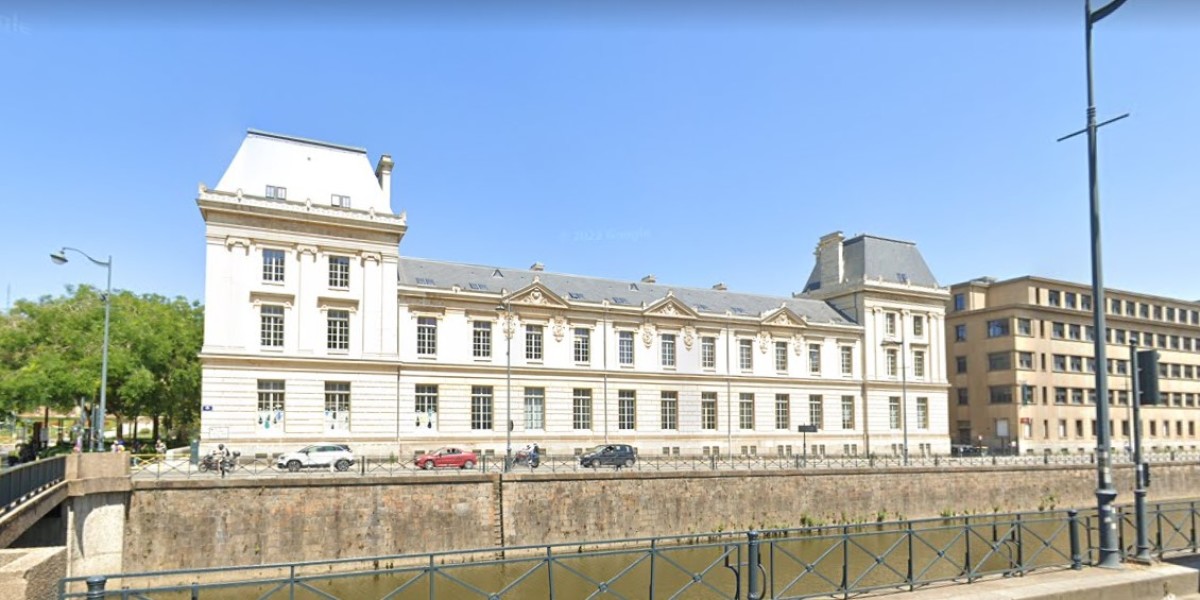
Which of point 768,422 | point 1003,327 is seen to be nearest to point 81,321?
point 768,422

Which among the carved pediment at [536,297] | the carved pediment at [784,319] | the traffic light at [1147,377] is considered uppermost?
the carved pediment at [536,297]

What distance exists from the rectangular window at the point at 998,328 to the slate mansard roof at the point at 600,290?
14593 mm

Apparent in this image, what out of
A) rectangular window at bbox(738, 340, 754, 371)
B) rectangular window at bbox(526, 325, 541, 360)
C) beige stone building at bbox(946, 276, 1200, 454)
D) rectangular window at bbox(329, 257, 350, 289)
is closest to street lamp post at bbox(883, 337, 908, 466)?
beige stone building at bbox(946, 276, 1200, 454)

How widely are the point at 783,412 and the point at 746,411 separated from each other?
328 cm

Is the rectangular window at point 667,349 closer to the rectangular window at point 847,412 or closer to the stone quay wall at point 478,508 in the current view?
the rectangular window at point 847,412

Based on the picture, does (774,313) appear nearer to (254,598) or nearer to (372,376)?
(372,376)

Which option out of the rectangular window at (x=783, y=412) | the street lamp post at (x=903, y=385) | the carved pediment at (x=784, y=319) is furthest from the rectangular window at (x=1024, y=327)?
the rectangular window at (x=783, y=412)

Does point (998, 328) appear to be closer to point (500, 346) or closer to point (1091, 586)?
point (500, 346)

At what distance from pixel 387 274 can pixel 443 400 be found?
795 centimetres

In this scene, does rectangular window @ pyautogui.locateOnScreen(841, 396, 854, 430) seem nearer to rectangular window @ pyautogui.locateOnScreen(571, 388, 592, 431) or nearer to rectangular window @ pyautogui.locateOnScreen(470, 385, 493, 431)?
rectangular window @ pyautogui.locateOnScreen(571, 388, 592, 431)

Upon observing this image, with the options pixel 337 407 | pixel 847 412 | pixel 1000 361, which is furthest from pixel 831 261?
pixel 337 407

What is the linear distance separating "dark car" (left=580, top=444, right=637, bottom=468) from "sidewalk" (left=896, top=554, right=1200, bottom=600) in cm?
2789

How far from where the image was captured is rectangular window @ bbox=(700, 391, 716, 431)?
54.7 meters

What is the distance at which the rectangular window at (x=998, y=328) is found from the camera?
66.4 m
